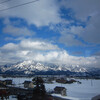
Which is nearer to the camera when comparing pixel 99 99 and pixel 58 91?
pixel 99 99

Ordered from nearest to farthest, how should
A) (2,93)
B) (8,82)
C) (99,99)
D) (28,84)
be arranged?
(99,99) → (2,93) → (28,84) → (8,82)

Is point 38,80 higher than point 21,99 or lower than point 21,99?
higher

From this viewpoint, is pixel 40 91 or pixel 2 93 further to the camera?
pixel 2 93

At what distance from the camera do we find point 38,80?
11562 millimetres

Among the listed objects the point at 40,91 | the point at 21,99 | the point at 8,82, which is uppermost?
the point at 40,91

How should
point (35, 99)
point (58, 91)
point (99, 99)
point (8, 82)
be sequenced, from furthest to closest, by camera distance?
point (8, 82) < point (58, 91) < point (99, 99) < point (35, 99)

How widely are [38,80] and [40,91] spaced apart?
41.7 inches

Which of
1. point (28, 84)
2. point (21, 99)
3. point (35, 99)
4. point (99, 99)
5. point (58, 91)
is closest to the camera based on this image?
point (35, 99)

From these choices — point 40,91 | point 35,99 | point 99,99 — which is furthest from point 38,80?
point 99,99

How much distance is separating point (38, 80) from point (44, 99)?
1866 mm

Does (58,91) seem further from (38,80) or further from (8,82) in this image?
(8,82)

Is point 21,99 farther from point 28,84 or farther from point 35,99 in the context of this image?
point 28,84

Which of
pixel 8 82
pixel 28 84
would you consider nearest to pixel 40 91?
pixel 28 84

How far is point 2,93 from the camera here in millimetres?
16719
